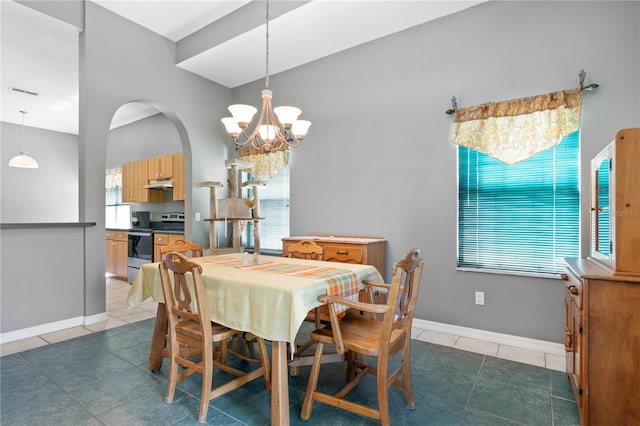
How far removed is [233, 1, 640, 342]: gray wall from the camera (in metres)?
2.54

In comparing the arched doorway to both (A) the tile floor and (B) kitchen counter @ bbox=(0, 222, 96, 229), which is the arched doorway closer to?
(B) kitchen counter @ bbox=(0, 222, 96, 229)

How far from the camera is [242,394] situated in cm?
206

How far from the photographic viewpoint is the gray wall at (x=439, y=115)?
254 cm

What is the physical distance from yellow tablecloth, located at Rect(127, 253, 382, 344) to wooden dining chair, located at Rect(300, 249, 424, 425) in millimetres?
171

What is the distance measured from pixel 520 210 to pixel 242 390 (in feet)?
8.81

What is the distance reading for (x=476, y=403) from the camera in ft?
6.46

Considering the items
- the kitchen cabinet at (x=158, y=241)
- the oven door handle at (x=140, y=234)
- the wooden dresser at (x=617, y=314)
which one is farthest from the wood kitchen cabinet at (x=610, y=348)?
the oven door handle at (x=140, y=234)

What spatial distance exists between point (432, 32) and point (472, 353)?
305 centimetres

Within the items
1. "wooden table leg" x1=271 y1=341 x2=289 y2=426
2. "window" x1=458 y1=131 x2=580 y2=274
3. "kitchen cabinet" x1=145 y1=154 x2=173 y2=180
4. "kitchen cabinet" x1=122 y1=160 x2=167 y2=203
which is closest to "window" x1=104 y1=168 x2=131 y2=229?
"kitchen cabinet" x1=122 y1=160 x2=167 y2=203

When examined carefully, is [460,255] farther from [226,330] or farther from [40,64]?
[40,64]

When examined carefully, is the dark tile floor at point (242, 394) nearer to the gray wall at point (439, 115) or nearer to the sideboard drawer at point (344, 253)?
the gray wall at point (439, 115)

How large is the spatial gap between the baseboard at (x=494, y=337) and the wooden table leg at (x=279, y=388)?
6.70ft

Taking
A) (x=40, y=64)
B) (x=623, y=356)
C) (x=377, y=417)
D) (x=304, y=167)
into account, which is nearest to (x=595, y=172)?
(x=623, y=356)

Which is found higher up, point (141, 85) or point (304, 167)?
point (141, 85)
